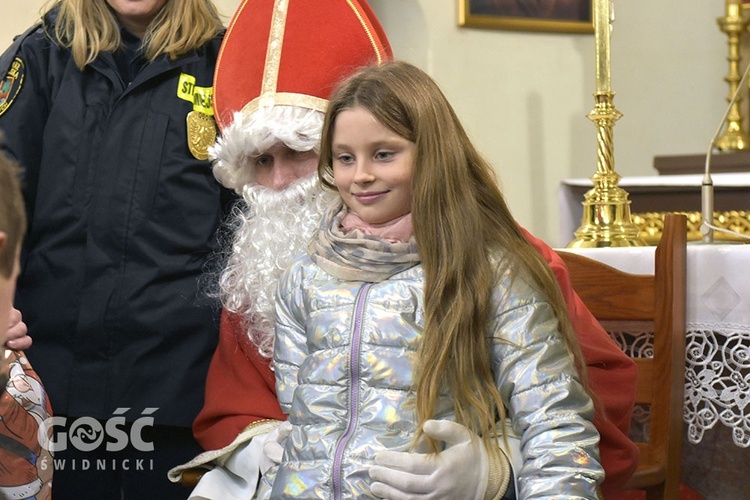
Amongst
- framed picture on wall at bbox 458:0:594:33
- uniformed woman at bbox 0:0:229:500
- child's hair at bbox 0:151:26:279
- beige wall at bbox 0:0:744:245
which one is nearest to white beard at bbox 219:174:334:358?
uniformed woman at bbox 0:0:229:500

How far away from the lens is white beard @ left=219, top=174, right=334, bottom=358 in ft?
8.07

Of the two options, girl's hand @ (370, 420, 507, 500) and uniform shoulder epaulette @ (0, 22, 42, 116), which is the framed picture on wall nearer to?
uniform shoulder epaulette @ (0, 22, 42, 116)

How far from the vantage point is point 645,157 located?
564 cm

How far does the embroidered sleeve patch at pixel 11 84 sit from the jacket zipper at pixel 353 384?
1111 mm

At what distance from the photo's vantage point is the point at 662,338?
103 inches

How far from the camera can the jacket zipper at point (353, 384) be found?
1.84 m

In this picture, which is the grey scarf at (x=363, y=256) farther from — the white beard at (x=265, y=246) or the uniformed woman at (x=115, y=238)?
the uniformed woman at (x=115, y=238)

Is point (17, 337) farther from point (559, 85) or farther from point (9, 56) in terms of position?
point (559, 85)

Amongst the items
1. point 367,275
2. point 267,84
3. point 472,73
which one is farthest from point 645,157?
point 367,275

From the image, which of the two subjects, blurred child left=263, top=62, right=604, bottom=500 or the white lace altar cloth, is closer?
blurred child left=263, top=62, right=604, bottom=500

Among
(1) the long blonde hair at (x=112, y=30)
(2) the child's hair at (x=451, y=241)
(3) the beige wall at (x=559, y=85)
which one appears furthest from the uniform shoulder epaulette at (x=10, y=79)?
(3) the beige wall at (x=559, y=85)

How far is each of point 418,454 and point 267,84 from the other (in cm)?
107

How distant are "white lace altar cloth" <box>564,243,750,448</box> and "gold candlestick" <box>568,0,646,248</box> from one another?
610 mm

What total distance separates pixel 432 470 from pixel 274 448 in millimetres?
388
